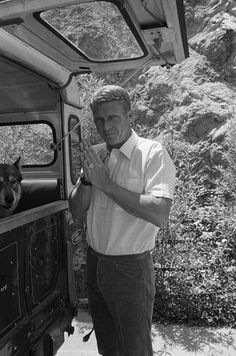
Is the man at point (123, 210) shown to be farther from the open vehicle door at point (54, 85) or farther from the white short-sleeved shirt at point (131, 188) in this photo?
the open vehicle door at point (54, 85)

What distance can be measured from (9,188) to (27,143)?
2412mm

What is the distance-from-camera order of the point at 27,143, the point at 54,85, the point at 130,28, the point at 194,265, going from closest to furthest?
the point at 130,28, the point at 54,85, the point at 194,265, the point at 27,143

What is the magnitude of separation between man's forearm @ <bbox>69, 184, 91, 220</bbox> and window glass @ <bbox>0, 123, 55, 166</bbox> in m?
2.90

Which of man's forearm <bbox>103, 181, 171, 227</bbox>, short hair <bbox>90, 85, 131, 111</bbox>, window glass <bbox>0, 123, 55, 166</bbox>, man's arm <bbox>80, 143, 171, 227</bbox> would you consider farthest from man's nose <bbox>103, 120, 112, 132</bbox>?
window glass <bbox>0, 123, 55, 166</bbox>

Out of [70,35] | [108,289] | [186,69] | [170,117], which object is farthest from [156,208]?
[186,69]

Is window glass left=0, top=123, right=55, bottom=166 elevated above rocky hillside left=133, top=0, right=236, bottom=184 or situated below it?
below

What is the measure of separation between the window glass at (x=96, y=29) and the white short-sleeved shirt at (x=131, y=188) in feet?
2.22

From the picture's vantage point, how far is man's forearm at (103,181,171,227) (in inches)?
88.0

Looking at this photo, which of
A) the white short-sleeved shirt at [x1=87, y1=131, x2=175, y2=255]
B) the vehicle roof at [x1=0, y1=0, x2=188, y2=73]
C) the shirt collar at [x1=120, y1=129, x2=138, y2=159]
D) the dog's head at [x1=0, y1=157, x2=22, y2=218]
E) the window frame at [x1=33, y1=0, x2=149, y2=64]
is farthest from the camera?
the dog's head at [x1=0, y1=157, x2=22, y2=218]

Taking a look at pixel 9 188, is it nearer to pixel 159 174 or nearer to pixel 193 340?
pixel 159 174

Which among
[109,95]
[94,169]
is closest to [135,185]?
[94,169]

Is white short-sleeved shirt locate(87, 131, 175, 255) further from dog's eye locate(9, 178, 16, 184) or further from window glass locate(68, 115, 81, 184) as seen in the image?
dog's eye locate(9, 178, 16, 184)

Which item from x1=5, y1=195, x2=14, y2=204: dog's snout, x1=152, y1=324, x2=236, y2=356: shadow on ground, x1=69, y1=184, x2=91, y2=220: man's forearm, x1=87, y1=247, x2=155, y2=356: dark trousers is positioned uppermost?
x1=69, y1=184, x2=91, y2=220: man's forearm

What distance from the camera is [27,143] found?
5.92 m
